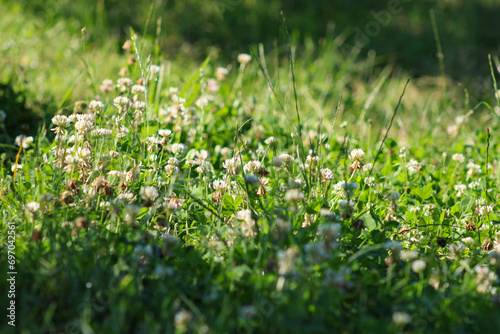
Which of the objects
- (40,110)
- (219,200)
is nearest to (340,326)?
(219,200)

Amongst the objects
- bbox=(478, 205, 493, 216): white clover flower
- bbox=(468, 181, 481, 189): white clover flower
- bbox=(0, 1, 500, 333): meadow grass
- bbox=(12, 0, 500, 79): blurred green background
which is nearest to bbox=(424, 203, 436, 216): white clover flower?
bbox=(0, 1, 500, 333): meadow grass

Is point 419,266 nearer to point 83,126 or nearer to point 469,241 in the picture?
point 469,241

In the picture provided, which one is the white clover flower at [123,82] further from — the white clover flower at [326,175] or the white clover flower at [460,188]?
the white clover flower at [460,188]

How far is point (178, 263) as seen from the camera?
5.52 ft

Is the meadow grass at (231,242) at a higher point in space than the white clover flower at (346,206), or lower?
lower

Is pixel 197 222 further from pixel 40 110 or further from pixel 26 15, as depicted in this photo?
pixel 26 15

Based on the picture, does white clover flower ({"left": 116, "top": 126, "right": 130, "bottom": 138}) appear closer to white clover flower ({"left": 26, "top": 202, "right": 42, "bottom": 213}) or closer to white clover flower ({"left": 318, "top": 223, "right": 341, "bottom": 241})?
white clover flower ({"left": 26, "top": 202, "right": 42, "bottom": 213})

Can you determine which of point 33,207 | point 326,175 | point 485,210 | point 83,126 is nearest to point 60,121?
point 83,126

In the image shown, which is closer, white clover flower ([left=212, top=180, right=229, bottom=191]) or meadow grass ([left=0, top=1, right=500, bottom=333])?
meadow grass ([left=0, top=1, right=500, bottom=333])

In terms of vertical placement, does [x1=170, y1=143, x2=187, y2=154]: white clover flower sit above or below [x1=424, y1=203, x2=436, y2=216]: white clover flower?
above

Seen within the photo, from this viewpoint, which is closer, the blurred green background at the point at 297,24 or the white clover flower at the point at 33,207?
the white clover flower at the point at 33,207

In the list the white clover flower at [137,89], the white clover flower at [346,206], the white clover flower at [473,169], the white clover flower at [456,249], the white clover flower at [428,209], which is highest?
the white clover flower at [137,89]

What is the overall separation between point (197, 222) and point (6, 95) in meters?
1.66

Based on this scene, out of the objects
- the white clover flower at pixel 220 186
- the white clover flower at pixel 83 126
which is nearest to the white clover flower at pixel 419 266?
the white clover flower at pixel 220 186
